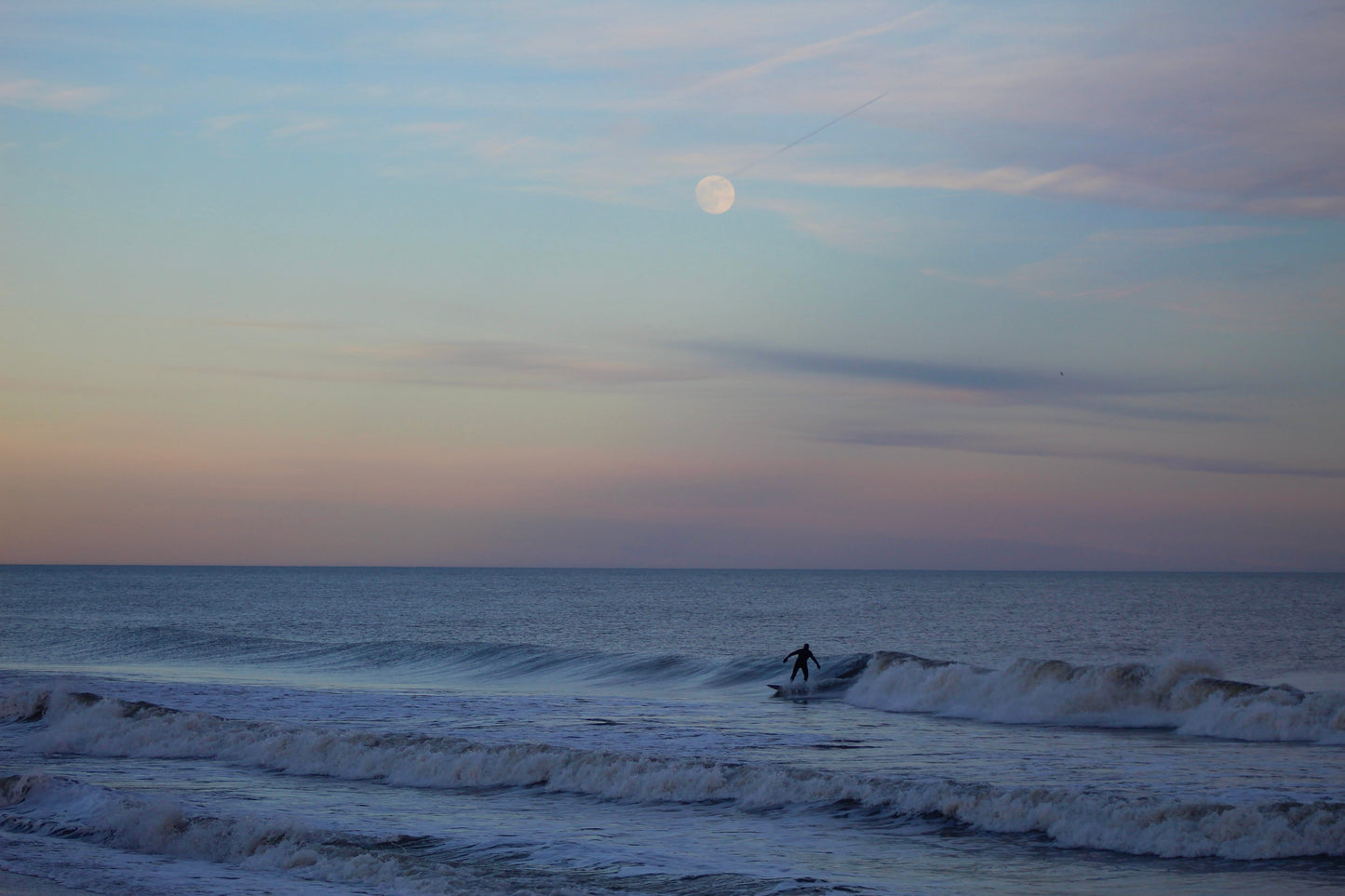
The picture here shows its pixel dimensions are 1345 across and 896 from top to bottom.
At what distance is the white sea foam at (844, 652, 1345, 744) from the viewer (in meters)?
23.3

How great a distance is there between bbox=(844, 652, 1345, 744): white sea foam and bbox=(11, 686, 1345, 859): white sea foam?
9.15 m

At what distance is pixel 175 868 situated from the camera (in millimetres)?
14211

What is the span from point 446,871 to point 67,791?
28.5 feet

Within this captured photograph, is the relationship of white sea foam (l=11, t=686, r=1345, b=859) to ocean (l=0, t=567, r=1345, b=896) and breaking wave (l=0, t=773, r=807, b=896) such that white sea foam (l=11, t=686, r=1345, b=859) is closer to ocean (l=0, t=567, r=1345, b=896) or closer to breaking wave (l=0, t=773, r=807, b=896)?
ocean (l=0, t=567, r=1345, b=896)

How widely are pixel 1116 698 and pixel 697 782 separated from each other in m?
13.8

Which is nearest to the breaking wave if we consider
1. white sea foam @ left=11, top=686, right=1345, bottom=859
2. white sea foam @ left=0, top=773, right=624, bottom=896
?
white sea foam @ left=0, top=773, right=624, bottom=896

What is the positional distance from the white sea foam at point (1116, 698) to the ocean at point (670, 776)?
0.24 feet

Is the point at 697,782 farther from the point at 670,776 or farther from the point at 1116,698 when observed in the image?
the point at 1116,698

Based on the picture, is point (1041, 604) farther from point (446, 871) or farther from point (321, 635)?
point (446, 871)

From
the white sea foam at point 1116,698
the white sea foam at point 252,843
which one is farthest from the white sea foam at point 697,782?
the white sea foam at point 1116,698

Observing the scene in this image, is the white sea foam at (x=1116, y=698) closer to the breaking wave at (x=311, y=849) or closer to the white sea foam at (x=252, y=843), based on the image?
the breaking wave at (x=311, y=849)

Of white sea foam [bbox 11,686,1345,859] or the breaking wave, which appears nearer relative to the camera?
the breaking wave

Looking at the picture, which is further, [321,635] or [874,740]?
[321,635]

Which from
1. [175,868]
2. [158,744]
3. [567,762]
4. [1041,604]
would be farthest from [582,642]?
[1041,604]
